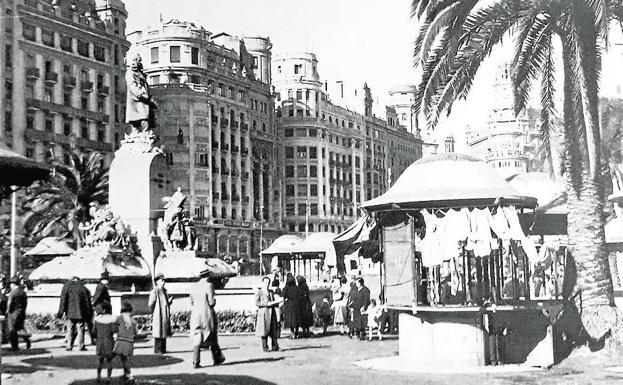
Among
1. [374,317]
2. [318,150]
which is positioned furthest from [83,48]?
[374,317]

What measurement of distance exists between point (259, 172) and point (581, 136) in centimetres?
8169

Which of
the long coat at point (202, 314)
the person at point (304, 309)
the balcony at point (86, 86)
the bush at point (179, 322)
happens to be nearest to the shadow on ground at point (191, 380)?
the long coat at point (202, 314)

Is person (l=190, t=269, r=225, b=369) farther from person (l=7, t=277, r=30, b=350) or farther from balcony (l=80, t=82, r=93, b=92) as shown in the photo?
balcony (l=80, t=82, r=93, b=92)

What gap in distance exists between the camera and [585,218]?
1612cm

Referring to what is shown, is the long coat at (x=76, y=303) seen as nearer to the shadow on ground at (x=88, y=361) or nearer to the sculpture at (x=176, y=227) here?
the shadow on ground at (x=88, y=361)

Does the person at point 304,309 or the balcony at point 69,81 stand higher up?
the balcony at point 69,81

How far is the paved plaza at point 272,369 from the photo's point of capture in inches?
527

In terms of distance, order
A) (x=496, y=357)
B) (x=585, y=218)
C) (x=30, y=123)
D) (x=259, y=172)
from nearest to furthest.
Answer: (x=496, y=357) < (x=585, y=218) < (x=30, y=123) < (x=259, y=172)

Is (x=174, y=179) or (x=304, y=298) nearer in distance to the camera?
(x=304, y=298)

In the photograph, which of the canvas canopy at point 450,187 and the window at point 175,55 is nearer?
the canvas canopy at point 450,187

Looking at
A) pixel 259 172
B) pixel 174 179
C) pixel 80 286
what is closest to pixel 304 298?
pixel 80 286

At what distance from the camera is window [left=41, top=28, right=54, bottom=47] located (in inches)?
2714

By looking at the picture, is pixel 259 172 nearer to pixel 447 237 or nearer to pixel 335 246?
pixel 335 246

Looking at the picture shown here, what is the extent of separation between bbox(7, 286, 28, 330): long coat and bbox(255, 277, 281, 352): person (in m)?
5.60
